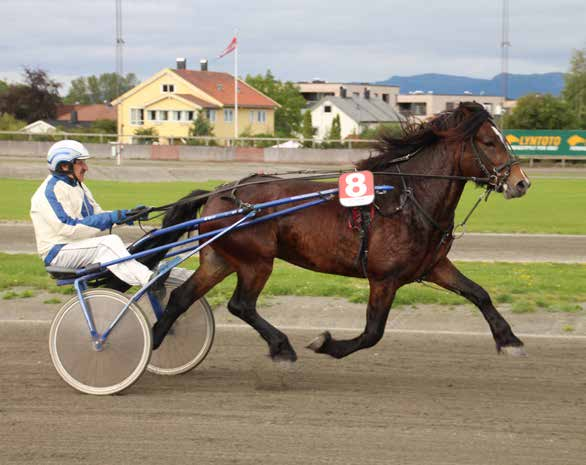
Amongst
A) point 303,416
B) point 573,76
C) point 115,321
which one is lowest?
point 303,416

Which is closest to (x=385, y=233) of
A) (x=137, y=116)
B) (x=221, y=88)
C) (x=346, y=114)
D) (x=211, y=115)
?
(x=211, y=115)

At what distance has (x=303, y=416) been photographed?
5164 mm

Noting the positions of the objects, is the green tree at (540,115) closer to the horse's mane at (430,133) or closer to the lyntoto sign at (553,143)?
the lyntoto sign at (553,143)

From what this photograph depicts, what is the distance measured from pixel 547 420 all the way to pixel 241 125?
68.8 meters

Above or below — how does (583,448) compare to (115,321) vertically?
below

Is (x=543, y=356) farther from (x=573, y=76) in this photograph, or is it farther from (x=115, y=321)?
(x=573, y=76)

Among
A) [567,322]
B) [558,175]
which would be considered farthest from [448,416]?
[558,175]

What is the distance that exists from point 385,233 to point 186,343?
65.9 inches

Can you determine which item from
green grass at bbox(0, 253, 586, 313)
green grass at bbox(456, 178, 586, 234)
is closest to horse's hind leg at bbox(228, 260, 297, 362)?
green grass at bbox(0, 253, 586, 313)

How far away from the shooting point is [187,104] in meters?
67.3

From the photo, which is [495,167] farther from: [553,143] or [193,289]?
[553,143]

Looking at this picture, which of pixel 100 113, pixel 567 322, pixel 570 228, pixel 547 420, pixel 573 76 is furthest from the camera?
pixel 100 113

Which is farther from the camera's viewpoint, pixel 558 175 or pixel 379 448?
pixel 558 175

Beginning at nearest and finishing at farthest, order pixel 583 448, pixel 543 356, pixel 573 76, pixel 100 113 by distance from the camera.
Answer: pixel 583 448, pixel 543 356, pixel 573 76, pixel 100 113
